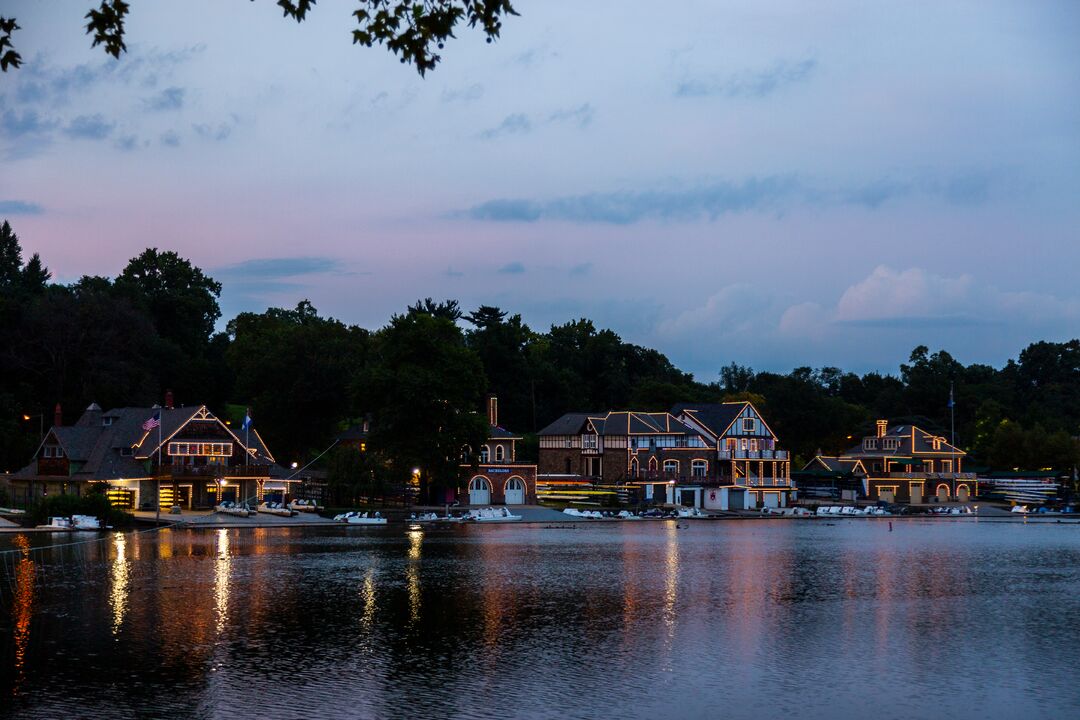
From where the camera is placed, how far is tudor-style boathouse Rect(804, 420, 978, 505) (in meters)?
148

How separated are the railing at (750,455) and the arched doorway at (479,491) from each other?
28258 mm

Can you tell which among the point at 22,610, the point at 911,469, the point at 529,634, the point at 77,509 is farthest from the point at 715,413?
the point at 22,610

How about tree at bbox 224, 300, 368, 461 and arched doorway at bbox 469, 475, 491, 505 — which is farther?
tree at bbox 224, 300, 368, 461

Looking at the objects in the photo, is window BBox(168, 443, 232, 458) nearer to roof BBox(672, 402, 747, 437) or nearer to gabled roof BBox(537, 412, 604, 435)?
gabled roof BBox(537, 412, 604, 435)

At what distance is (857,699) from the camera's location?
30141 mm

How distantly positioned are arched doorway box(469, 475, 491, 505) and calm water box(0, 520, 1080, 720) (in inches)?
1686

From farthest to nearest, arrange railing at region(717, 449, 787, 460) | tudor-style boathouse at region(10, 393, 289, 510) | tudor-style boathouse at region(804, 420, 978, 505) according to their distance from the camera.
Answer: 1. tudor-style boathouse at region(804, 420, 978, 505)
2. railing at region(717, 449, 787, 460)
3. tudor-style boathouse at region(10, 393, 289, 510)

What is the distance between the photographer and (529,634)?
131 ft

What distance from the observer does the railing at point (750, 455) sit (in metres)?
132

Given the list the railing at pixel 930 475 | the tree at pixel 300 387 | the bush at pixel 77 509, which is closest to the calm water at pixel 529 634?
the bush at pixel 77 509

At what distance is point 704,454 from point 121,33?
384ft

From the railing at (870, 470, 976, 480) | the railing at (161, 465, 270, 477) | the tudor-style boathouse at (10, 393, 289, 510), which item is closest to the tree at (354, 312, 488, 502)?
the railing at (161, 465, 270, 477)

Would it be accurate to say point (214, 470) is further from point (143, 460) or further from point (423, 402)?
point (423, 402)

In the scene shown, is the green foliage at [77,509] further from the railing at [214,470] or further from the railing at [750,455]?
the railing at [750,455]
